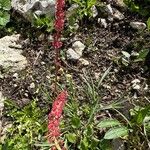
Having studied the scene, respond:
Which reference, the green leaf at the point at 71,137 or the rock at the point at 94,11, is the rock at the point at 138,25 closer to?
the rock at the point at 94,11

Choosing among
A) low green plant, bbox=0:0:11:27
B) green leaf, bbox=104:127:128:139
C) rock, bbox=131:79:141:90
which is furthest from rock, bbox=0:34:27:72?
green leaf, bbox=104:127:128:139

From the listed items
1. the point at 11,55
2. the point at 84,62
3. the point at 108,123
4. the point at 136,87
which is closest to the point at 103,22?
the point at 84,62

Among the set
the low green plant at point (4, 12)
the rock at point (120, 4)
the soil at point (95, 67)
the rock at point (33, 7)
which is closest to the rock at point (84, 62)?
the soil at point (95, 67)

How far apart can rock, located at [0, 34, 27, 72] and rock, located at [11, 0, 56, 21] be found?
10.6 inches

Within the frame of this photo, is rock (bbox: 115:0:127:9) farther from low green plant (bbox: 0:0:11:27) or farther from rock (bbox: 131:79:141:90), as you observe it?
low green plant (bbox: 0:0:11:27)

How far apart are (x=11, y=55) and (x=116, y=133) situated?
1.51 meters

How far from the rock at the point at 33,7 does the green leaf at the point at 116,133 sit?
1616 mm

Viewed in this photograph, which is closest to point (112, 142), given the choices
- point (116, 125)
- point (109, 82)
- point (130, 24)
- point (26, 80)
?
point (116, 125)

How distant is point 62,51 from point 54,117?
1.89 m

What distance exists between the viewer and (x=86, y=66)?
441 centimetres

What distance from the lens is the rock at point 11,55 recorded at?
4.41 meters

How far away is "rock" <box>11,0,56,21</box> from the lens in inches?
183

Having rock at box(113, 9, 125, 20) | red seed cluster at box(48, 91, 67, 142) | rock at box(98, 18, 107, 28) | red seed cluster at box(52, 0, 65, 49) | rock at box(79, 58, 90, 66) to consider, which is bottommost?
rock at box(79, 58, 90, 66)

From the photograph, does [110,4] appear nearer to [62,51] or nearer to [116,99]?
[62,51]
